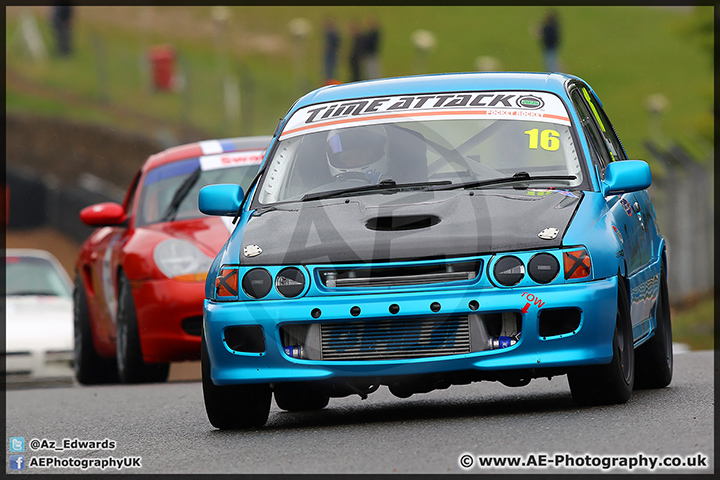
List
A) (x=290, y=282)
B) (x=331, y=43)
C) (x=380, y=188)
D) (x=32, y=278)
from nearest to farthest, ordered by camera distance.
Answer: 1. (x=290, y=282)
2. (x=380, y=188)
3. (x=32, y=278)
4. (x=331, y=43)

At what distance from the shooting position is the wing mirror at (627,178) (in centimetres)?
734

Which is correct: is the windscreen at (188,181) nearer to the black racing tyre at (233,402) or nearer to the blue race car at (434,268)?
the blue race car at (434,268)

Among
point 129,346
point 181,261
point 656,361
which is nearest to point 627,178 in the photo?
point 656,361

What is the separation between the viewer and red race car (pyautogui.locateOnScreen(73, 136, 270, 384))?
412 inches

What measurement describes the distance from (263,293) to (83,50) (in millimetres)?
48485

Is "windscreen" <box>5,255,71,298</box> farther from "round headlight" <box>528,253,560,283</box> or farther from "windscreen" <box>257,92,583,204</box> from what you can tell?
"round headlight" <box>528,253,560,283</box>

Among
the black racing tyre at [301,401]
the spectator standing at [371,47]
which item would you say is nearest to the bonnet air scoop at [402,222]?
the black racing tyre at [301,401]

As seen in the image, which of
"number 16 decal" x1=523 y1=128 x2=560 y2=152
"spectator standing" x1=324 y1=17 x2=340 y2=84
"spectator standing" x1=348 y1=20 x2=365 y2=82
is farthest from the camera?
"spectator standing" x1=324 y1=17 x2=340 y2=84

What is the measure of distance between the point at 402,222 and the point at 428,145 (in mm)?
927

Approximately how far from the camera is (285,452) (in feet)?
20.4

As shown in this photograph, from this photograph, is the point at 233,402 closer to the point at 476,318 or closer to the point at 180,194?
the point at 476,318

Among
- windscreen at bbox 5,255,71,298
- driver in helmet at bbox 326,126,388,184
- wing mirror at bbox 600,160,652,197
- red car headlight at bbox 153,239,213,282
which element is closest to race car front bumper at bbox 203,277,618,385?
wing mirror at bbox 600,160,652,197

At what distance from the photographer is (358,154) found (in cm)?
777

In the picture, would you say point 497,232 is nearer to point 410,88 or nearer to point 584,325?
point 584,325
